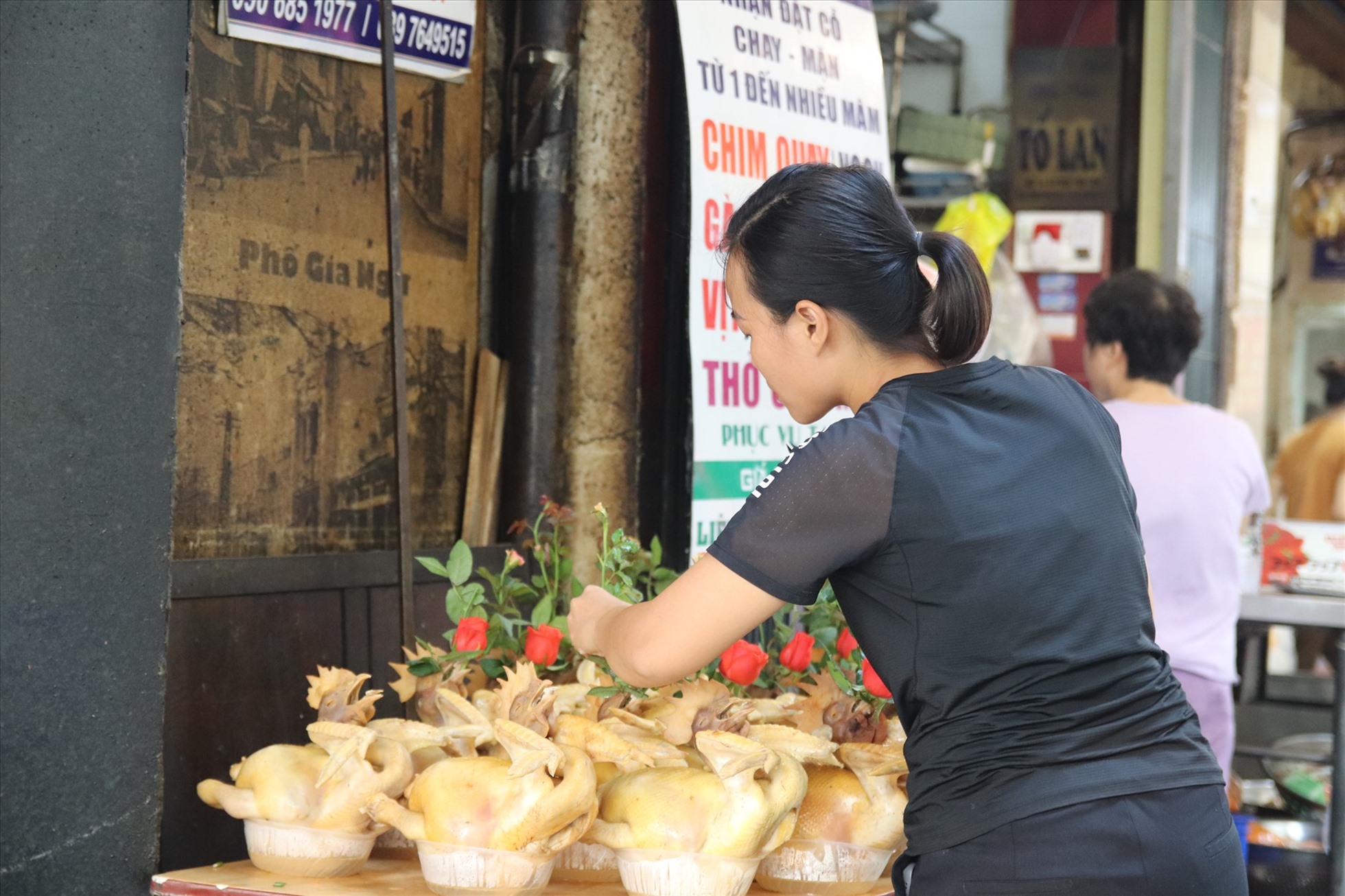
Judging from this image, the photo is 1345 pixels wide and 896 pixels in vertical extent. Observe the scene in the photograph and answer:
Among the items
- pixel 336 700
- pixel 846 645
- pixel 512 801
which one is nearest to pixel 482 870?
pixel 512 801

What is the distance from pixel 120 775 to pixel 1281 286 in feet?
29.2

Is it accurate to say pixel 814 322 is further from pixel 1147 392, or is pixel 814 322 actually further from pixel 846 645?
pixel 1147 392

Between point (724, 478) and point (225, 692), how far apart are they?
1171 millimetres

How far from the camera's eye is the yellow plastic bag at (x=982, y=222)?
516 cm

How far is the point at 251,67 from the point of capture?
274 centimetres

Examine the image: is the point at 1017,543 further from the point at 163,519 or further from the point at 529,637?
the point at 163,519

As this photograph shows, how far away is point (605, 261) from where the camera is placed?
335cm

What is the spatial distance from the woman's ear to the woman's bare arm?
0.96ft

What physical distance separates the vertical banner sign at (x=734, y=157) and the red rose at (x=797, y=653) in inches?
27.0

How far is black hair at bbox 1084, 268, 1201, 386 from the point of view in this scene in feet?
11.6

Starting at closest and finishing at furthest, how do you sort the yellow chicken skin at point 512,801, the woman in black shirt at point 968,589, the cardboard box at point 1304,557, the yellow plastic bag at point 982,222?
the woman in black shirt at point 968,589
the yellow chicken skin at point 512,801
the cardboard box at point 1304,557
the yellow plastic bag at point 982,222

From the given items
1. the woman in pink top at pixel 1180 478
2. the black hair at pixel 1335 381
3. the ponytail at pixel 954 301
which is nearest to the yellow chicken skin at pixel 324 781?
the ponytail at pixel 954 301

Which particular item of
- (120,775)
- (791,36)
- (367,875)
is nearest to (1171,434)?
(791,36)

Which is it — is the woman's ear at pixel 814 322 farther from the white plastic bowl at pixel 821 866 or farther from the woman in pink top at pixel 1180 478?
the woman in pink top at pixel 1180 478
